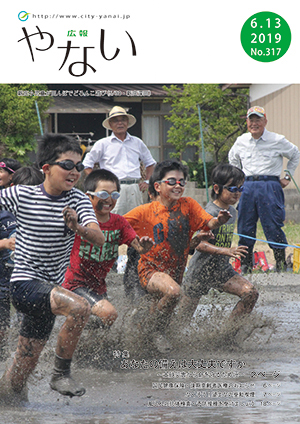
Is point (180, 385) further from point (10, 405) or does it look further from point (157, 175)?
point (157, 175)

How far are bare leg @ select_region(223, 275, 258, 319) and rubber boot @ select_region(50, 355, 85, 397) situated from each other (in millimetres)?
1958

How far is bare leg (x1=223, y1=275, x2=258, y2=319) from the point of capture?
201 inches

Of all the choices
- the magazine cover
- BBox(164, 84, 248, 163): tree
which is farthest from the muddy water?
BBox(164, 84, 248, 163): tree

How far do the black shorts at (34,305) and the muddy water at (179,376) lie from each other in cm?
37

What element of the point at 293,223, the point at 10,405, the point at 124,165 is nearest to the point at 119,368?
the point at 10,405

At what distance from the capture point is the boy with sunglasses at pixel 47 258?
11.5ft

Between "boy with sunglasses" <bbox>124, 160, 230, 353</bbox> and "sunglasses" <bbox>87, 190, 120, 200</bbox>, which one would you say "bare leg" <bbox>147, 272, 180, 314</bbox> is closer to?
"boy with sunglasses" <bbox>124, 160, 230, 353</bbox>

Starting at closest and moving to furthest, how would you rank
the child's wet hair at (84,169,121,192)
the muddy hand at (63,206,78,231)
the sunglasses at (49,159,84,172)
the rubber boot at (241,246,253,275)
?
the muddy hand at (63,206,78,231) → the sunglasses at (49,159,84,172) → the child's wet hair at (84,169,121,192) → the rubber boot at (241,246,253,275)

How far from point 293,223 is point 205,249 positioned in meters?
9.26

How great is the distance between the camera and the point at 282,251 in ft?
26.7

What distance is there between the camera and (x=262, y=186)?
26.9 feet

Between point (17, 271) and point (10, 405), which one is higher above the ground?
point (17, 271)

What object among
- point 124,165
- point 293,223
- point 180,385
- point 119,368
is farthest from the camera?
point 293,223

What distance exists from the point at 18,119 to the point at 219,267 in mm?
Result: 8492
